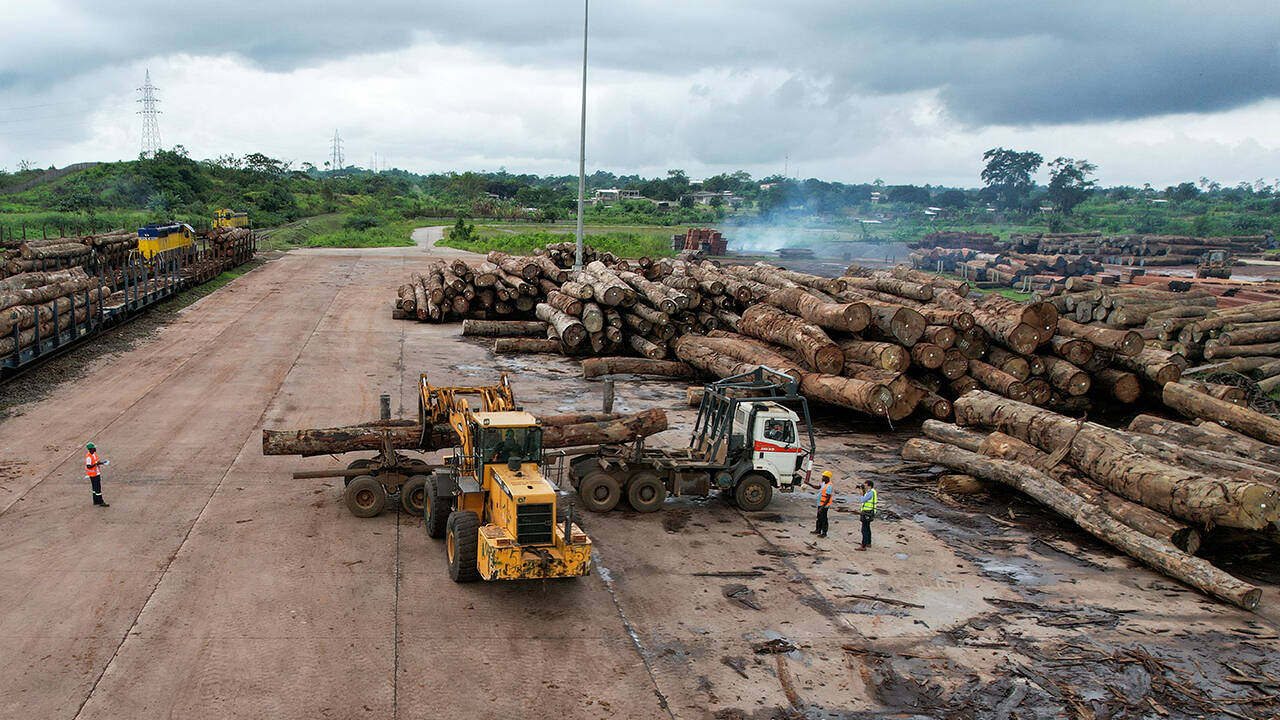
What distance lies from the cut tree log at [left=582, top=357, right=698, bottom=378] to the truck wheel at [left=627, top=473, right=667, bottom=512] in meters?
10.4

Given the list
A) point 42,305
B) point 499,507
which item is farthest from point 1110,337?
point 42,305

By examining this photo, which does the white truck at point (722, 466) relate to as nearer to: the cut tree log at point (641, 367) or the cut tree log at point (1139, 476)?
the cut tree log at point (1139, 476)

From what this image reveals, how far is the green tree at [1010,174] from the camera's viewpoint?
12800 centimetres

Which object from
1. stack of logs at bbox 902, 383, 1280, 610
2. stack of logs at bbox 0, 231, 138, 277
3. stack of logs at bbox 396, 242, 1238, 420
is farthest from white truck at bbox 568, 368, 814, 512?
stack of logs at bbox 0, 231, 138, 277

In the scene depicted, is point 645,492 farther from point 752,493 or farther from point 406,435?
point 406,435

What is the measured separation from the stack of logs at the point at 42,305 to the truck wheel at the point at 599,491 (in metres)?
14.8

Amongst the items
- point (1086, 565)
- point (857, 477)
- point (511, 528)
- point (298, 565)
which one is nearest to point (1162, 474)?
point (1086, 565)

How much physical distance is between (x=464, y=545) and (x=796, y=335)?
1223cm

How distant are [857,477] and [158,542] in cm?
1183

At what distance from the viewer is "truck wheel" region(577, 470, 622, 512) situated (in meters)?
13.9

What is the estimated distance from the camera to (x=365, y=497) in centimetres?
1319

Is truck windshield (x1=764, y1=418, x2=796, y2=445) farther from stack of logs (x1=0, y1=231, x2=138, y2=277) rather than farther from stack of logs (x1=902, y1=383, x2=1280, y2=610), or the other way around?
stack of logs (x1=0, y1=231, x2=138, y2=277)

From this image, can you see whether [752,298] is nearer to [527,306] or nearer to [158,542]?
[527,306]

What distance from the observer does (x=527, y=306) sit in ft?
102
